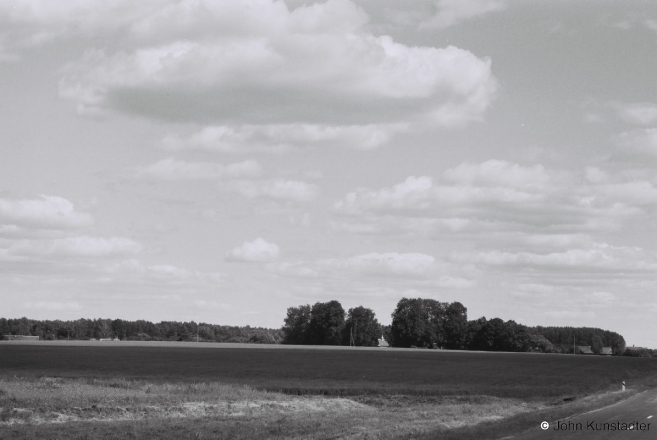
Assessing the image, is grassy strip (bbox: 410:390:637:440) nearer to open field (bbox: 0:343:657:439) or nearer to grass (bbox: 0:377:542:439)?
open field (bbox: 0:343:657:439)

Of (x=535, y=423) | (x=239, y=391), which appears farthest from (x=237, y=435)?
(x=239, y=391)

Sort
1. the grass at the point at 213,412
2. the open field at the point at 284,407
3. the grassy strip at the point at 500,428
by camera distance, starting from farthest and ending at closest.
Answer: the open field at the point at 284,407
the grass at the point at 213,412
the grassy strip at the point at 500,428

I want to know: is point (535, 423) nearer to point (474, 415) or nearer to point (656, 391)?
point (474, 415)

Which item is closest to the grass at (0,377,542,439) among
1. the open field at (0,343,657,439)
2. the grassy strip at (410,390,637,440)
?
the open field at (0,343,657,439)

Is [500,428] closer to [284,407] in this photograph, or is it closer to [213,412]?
Answer: [284,407]

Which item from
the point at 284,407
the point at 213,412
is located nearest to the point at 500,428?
the point at 284,407

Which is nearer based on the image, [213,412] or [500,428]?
[500,428]

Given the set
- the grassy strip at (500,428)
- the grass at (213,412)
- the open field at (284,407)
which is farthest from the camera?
the open field at (284,407)

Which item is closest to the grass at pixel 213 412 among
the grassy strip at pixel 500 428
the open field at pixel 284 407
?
Answer: the open field at pixel 284 407

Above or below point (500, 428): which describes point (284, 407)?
below

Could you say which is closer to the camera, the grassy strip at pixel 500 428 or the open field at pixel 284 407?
the grassy strip at pixel 500 428

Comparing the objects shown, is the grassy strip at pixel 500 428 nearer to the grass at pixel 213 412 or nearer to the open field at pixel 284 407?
the open field at pixel 284 407

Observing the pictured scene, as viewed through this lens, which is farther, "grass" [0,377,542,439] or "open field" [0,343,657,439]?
"open field" [0,343,657,439]

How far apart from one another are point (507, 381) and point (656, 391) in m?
15.4
